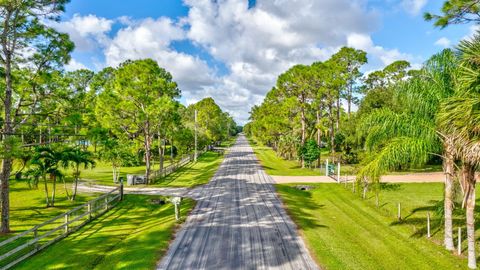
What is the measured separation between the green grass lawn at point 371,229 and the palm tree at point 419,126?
2034 millimetres

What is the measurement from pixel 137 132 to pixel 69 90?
1432 cm

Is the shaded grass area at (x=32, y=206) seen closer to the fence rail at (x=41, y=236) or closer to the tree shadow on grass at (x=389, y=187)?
the fence rail at (x=41, y=236)

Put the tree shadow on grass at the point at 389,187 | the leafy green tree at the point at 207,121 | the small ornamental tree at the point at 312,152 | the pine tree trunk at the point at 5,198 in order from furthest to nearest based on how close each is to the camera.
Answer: the leafy green tree at the point at 207,121
the small ornamental tree at the point at 312,152
the tree shadow on grass at the point at 389,187
the pine tree trunk at the point at 5,198

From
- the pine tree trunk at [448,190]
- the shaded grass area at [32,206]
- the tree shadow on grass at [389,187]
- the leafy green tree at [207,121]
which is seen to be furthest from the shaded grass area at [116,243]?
the leafy green tree at [207,121]

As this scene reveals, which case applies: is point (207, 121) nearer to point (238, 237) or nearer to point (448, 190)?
point (238, 237)

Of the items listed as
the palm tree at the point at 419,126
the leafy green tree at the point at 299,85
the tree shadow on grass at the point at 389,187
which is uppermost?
the leafy green tree at the point at 299,85

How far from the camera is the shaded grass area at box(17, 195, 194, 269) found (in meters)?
11.1

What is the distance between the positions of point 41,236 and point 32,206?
1008 cm

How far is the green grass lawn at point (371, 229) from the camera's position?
11086 mm

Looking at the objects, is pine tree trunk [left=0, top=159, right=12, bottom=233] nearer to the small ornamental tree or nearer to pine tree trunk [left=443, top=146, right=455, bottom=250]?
pine tree trunk [left=443, top=146, right=455, bottom=250]

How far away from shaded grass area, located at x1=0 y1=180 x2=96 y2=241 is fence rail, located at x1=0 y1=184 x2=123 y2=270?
147cm

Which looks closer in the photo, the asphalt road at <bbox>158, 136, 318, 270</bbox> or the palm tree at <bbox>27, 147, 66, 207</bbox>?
the asphalt road at <bbox>158, 136, 318, 270</bbox>

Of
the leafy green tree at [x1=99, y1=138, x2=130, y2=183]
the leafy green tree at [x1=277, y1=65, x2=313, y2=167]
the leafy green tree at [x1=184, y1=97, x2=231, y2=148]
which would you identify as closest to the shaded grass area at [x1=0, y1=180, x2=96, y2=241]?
the leafy green tree at [x1=99, y1=138, x2=130, y2=183]

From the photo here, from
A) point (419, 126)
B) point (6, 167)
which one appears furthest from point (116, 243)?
point (419, 126)
